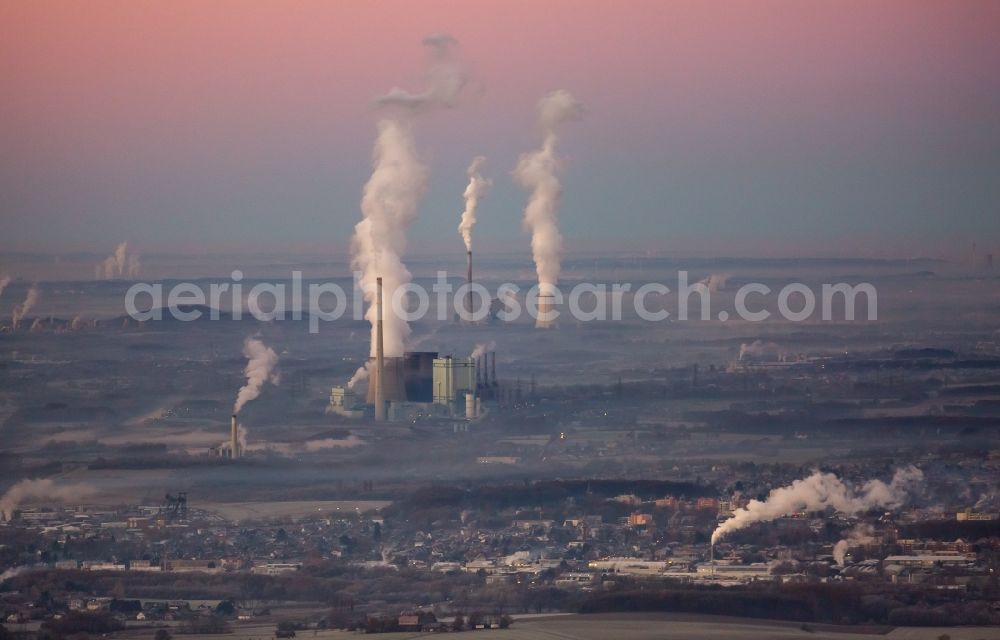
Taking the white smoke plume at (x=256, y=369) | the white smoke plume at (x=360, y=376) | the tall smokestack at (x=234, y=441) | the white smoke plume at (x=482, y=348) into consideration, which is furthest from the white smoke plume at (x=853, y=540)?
the white smoke plume at (x=256, y=369)

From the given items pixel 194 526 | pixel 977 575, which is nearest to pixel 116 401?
pixel 194 526

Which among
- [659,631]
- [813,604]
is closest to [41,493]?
[659,631]

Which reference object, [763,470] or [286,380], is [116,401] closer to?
[286,380]

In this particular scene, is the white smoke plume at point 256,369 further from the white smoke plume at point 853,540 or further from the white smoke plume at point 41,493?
the white smoke plume at point 853,540

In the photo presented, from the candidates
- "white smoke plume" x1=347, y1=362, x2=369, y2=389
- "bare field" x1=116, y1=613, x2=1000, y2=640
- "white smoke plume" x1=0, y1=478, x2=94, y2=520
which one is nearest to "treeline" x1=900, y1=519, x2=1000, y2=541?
"bare field" x1=116, y1=613, x2=1000, y2=640

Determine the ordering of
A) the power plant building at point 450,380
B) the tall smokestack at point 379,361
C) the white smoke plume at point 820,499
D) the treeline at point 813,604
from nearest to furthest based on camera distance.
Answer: the treeline at point 813,604
the white smoke plume at point 820,499
the tall smokestack at point 379,361
the power plant building at point 450,380

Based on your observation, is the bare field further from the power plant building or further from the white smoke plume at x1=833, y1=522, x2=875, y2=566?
the power plant building
